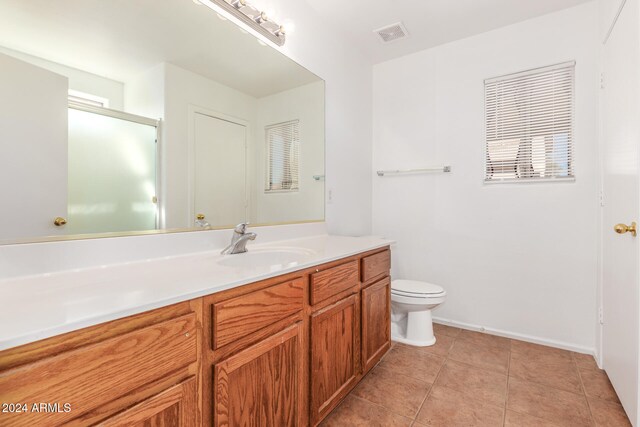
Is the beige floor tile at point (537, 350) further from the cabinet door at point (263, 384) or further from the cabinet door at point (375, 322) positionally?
the cabinet door at point (263, 384)

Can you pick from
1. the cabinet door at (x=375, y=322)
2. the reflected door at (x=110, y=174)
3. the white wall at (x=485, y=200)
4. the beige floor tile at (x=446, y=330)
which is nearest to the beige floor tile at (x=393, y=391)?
the cabinet door at (x=375, y=322)

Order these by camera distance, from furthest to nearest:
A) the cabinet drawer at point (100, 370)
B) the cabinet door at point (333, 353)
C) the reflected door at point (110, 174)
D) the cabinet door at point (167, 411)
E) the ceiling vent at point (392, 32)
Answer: the ceiling vent at point (392, 32) < the cabinet door at point (333, 353) < the reflected door at point (110, 174) < the cabinet door at point (167, 411) < the cabinet drawer at point (100, 370)

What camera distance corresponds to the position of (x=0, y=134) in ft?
2.89

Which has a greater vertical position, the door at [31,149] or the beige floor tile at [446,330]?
the door at [31,149]

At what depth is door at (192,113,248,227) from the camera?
57.7 inches

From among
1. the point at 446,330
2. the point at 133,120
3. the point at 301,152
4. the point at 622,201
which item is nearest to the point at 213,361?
the point at 133,120

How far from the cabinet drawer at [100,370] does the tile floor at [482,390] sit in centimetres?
105

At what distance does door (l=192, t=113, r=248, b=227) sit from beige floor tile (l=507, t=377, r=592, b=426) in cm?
180

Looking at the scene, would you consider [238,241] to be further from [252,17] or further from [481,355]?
[481,355]

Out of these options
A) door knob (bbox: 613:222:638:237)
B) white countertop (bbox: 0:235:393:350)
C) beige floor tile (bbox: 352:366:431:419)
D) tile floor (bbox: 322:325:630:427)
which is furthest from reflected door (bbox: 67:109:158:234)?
door knob (bbox: 613:222:638:237)

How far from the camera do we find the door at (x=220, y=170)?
147cm

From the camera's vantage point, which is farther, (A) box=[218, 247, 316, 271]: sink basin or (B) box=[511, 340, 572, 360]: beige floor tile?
(B) box=[511, 340, 572, 360]: beige floor tile

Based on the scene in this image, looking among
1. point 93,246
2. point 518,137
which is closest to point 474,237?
point 518,137

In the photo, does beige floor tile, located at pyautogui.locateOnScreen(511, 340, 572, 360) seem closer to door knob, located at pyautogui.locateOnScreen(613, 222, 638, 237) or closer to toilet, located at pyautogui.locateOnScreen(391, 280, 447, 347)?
toilet, located at pyautogui.locateOnScreen(391, 280, 447, 347)
